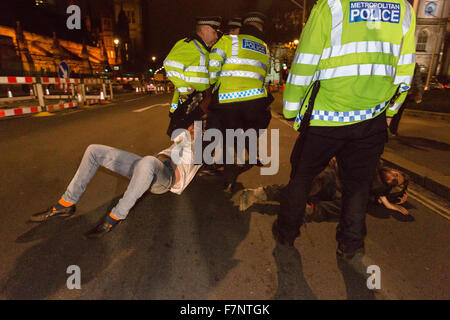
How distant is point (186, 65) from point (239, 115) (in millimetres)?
988

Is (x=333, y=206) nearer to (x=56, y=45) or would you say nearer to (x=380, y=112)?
(x=380, y=112)

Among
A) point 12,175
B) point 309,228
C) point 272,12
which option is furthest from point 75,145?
point 272,12

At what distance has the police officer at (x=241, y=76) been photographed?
350 cm

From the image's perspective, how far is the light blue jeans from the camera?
244 centimetres

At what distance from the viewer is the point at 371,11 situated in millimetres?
1917

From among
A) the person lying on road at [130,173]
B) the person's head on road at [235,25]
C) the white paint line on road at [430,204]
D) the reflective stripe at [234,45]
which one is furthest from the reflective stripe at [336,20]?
the white paint line on road at [430,204]

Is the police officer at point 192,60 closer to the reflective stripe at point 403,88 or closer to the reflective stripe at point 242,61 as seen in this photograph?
the reflective stripe at point 242,61

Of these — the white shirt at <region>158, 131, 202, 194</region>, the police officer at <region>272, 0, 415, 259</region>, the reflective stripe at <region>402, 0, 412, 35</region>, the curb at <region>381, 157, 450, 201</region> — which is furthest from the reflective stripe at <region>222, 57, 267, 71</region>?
the curb at <region>381, 157, 450, 201</region>

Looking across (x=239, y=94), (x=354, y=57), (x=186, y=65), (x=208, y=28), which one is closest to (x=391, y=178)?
(x=354, y=57)

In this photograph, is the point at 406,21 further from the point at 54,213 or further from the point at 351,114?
the point at 54,213

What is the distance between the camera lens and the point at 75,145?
19.0 feet

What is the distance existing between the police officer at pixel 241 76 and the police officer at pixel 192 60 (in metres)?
0.26

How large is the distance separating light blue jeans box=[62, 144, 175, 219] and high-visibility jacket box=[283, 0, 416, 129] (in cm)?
132

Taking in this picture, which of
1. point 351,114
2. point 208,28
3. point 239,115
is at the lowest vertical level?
point 239,115
